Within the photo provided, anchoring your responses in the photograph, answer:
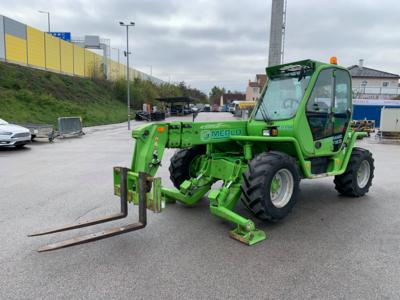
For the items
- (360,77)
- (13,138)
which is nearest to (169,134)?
(13,138)

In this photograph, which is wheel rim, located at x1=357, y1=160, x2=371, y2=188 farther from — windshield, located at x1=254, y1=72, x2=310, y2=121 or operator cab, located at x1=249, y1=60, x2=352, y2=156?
windshield, located at x1=254, y1=72, x2=310, y2=121

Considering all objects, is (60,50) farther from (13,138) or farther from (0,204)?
(0,204)

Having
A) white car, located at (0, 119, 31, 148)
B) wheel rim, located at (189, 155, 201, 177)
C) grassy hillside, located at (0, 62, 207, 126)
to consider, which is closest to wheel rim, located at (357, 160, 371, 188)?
wheel rim, located at (189, 155, 201, 177)

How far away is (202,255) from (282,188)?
69.9 inches

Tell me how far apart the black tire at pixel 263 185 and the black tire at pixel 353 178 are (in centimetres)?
212

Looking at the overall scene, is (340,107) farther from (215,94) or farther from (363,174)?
(215,94)

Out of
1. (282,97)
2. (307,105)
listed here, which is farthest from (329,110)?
(282,97)

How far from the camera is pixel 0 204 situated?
589 cm

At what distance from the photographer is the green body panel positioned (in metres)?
4.32

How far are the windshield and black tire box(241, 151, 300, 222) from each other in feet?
2.89

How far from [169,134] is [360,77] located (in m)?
53.0

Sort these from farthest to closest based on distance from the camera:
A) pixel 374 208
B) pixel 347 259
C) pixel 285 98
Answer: pixel 374 208, pixel 285 98, pixel 347 259

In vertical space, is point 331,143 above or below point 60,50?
below

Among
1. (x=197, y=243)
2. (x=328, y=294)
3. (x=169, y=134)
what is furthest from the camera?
(x=169, y=134)
